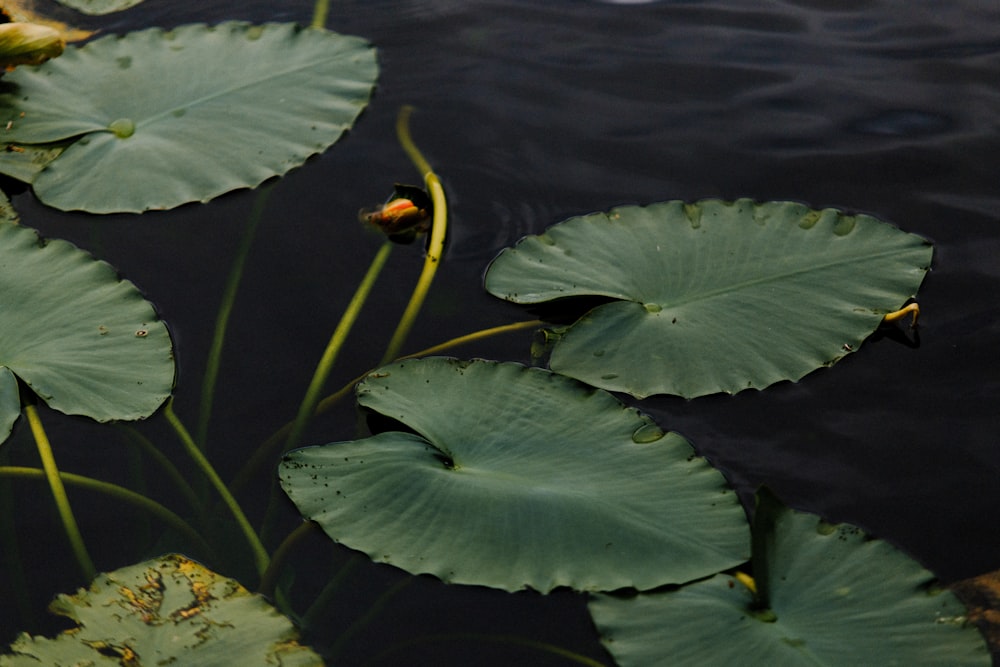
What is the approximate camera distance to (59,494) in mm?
1324

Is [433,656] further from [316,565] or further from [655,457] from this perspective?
[655,457]

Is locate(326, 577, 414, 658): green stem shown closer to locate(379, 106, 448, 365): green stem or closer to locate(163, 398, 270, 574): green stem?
locate(163, 398, 270, 574): green stem

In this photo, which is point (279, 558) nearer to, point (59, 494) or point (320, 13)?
point (59, 494)

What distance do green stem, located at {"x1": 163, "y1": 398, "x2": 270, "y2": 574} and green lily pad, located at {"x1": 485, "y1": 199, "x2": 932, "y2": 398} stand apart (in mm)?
468

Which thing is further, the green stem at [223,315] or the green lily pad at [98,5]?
the green lily pad at [98,5]

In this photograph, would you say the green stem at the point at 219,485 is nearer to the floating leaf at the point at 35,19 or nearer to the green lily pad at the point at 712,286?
the green lily pad at the point at 712,286

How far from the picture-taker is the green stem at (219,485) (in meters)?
1.28

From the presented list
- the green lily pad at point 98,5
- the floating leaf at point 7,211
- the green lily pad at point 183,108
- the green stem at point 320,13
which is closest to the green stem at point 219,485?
the green lily pad at point 183,108

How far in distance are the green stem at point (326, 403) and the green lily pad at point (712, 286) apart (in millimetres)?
62

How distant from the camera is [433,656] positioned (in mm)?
1188

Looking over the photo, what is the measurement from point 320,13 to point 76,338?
1.13 m

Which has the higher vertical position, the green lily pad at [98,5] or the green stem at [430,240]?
the green lily pad at [98,5]

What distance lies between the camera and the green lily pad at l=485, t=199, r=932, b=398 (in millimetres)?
1389

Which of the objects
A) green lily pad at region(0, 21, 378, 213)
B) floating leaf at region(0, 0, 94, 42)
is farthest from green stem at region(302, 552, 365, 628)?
floating leaf at region(0, 0, 94, 42)
